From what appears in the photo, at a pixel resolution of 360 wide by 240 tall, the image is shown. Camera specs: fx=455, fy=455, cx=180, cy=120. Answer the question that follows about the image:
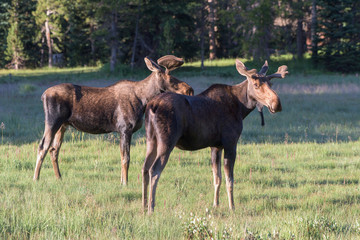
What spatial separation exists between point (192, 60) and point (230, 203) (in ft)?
138

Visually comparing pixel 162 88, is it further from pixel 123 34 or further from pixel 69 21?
pixel 69 21

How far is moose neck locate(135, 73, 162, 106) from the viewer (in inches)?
304

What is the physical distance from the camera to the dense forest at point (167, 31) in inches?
1449

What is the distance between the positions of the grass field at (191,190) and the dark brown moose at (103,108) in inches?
26.2

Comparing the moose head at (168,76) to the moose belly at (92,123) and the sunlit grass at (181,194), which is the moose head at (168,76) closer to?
the moose belly at (92,123)

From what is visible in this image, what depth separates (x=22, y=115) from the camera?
1602 cm

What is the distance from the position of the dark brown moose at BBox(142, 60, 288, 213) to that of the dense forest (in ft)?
67.4

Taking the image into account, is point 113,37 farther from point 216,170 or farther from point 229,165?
point 229,165

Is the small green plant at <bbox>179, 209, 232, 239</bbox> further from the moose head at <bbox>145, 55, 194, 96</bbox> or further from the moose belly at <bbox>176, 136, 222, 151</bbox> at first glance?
the moose head at <bbox>145, 55, 194, 96</bbox>

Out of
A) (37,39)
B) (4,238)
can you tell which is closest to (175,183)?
(4,238)

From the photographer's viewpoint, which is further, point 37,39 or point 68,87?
point 37,39

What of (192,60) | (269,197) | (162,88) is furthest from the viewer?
(192,60)

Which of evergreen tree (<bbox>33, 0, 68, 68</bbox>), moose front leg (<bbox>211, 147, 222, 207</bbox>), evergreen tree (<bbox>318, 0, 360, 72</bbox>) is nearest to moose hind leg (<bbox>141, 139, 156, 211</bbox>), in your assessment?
moose front leg (<bbox>211, 147, 222, 207</bbox>)

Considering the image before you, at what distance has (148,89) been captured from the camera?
7.81 metres
